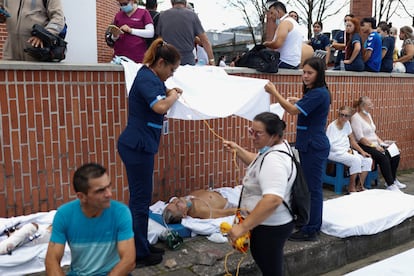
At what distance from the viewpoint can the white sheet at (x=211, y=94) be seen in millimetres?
4301

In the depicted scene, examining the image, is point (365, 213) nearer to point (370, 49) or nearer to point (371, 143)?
point (371, 143)

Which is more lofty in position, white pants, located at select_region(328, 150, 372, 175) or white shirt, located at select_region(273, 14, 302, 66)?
white shirt, located at select_region(273, 14, 302, 66)

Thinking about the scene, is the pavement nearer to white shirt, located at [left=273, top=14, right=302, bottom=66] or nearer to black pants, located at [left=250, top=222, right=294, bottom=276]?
black pants, located at [left=250, top=222, right=294, bottom=276]

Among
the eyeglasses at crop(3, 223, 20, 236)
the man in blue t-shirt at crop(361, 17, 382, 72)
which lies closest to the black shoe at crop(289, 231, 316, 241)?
the eyeglasses at crop(3, 223, 20, 236)

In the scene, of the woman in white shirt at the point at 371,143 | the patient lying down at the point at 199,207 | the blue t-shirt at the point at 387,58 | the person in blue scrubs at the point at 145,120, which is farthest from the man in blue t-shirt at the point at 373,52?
the person in blue scrubs at the point at 145,120

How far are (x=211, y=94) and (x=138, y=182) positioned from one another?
1.45m

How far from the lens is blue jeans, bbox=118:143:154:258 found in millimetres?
3551

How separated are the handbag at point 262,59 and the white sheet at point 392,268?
3.67m

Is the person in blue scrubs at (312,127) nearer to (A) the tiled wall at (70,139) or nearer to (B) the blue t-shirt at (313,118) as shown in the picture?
(B) the blue t-shirt at (313,118)

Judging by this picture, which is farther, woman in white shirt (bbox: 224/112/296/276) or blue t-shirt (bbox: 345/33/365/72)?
blue t-shirt (bbox: 345/33/365/72)

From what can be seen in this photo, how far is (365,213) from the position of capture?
5.25 metres

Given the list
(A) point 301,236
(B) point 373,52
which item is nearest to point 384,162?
(B) point 373,52

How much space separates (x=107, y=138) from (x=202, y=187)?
5.21ft

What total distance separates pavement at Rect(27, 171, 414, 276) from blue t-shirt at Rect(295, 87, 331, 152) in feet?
3.58
